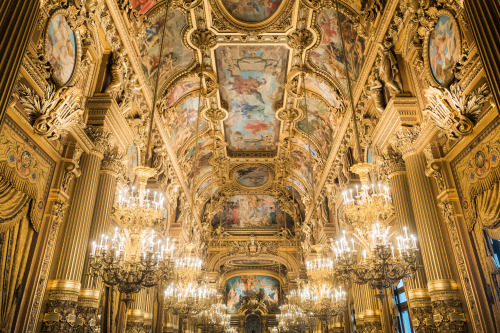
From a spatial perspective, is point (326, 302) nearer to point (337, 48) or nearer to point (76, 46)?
point (337, 48)

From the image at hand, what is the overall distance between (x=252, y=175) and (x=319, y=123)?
759 centimetres

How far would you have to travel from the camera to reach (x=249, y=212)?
84.7ft

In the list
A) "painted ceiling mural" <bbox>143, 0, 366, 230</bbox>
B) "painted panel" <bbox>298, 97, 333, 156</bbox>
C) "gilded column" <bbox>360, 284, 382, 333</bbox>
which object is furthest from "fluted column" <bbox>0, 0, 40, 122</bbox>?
"painted panel" <bbox>298, 97, 333, 156</bbox>

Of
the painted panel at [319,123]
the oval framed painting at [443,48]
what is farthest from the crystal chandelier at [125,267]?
the painted panel at [319,123]

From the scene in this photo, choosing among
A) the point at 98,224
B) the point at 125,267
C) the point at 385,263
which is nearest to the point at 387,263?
the point at 385,263

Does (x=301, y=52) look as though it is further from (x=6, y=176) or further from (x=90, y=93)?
(x=6, y=176)

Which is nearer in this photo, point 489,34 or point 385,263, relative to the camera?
point 489,34

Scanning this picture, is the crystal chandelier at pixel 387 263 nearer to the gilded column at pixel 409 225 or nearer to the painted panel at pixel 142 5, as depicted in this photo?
the gilded column at pixel 409 225

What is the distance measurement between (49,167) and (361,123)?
842 centimetres

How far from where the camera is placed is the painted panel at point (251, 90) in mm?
13602

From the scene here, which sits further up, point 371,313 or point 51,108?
point 51,108

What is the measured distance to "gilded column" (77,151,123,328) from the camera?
23.2ft

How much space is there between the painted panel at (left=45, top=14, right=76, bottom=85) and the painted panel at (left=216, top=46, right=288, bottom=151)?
6.64 metres

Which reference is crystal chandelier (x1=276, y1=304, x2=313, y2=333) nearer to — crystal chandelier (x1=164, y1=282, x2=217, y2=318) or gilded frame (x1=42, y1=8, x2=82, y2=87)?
crystal chandelier (x1=164, y1=282, x2=217, y2=318)
